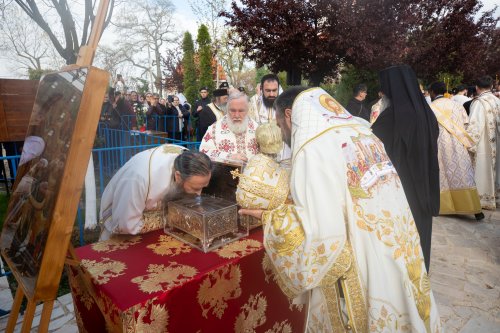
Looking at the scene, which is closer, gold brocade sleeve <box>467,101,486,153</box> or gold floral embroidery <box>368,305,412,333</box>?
gold floral embroidery <box>368,305,412,333</box>

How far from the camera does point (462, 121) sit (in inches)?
204

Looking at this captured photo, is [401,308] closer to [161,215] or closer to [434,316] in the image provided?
[434,316]

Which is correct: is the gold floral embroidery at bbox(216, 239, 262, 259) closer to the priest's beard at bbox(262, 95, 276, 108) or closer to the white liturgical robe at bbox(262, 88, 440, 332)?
the white liturgical robe at bbox(262, 88, 440, 332)

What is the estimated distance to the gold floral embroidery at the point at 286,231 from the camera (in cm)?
138

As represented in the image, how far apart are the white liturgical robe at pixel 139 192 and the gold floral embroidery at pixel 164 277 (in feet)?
1.48

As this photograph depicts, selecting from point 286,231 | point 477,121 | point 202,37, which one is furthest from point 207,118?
point 202,37

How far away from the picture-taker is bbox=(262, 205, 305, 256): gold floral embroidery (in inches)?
54.4

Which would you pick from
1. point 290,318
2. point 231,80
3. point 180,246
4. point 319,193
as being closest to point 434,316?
point 319,193

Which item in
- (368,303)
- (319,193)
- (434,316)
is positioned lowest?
(434,316)

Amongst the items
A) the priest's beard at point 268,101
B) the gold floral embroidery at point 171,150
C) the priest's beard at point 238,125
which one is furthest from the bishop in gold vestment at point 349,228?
the priest's beard at point 268,101

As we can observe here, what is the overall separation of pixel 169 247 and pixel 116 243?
13.3 inches

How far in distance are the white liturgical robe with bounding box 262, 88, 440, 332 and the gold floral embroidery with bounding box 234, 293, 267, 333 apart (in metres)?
0.52

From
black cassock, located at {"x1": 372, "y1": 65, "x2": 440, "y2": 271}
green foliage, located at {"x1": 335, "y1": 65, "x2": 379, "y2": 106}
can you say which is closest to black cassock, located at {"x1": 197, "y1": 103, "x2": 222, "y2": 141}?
black cassock, located at {"x1": 372, "y1": 65, "x2": 440, "y2": 271}

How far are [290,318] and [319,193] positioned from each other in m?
1.34
